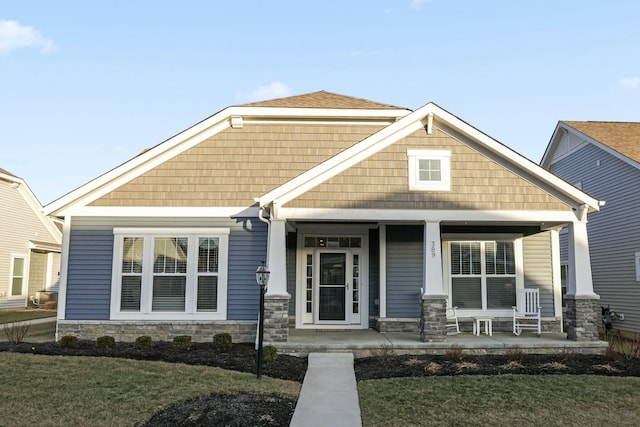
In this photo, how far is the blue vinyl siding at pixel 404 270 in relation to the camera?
11.9m

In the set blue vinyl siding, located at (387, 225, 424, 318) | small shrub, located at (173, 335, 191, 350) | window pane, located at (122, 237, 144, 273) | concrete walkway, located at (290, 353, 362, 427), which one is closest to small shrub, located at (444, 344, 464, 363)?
concrete walkway, located at (290, 353, 362, 427)

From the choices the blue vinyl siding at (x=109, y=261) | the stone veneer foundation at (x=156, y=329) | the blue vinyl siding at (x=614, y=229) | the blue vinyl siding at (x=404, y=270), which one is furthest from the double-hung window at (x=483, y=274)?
the stone veneer foundation at (x=156, y=329)

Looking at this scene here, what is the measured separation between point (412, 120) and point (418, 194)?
5.27 ft

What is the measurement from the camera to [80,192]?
449 inches

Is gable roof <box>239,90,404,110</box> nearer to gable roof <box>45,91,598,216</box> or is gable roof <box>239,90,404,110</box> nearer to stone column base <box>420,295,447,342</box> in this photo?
gable roof <box>45,91,598,216</box>

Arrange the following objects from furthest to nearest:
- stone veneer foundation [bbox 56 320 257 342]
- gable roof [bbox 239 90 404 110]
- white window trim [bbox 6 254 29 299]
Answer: white window trim [bbox 6 254 29 299] → gable roof [bbox 239 90 404 110] → stone veneer foundation [bbox 56 320 257 342]

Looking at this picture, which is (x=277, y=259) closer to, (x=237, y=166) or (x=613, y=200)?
(x=237, y=166)

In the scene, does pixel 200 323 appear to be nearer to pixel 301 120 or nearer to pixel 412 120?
pixel 301 120

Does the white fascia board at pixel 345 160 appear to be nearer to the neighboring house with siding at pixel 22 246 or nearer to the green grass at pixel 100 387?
the green grass at pixel 100 387

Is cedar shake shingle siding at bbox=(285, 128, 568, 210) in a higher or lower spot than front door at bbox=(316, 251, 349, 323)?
higher

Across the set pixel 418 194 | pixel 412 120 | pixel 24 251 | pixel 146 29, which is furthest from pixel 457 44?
pixel 24 251

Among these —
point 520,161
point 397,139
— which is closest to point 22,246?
point 397,139

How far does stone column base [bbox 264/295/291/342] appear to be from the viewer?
992 cm

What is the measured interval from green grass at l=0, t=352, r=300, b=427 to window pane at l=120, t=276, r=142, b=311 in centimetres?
251
